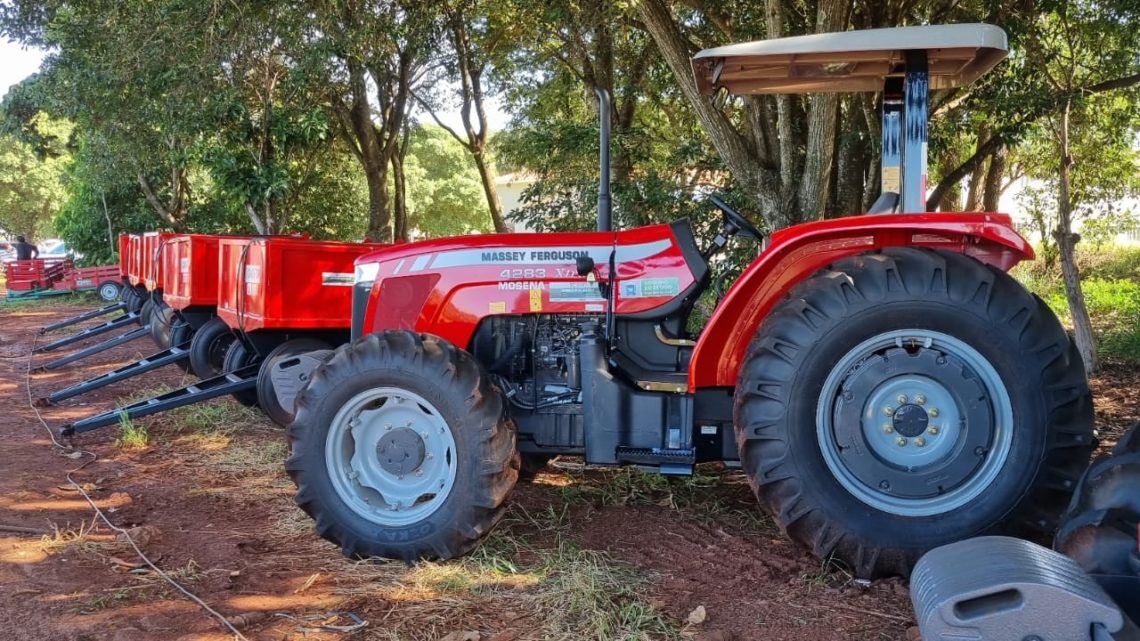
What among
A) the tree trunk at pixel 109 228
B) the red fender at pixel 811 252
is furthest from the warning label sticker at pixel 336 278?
the tree trunk at pixel 109 228

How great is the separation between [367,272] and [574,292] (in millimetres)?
1105

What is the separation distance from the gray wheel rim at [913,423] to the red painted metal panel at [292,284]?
14.6 feet

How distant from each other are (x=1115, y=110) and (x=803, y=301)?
956 centimetres

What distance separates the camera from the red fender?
11.4ft

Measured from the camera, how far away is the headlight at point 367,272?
4.65 m

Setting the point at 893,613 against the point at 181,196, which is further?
the point at 181,196

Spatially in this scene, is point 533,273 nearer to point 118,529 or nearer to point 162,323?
point 118,529

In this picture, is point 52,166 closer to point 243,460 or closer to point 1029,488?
point 243,460

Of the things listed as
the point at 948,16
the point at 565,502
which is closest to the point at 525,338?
the point at 565,502

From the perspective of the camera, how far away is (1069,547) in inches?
93.6

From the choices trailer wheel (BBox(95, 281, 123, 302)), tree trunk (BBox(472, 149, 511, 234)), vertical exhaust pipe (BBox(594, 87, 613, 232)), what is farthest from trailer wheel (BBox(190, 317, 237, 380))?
trailer wheel (BBox(95, 281, 123, 302))

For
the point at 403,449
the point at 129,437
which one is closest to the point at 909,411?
the point at 403,449

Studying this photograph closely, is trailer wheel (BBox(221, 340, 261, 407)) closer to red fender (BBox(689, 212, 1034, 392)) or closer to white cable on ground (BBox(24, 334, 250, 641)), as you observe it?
white cable on ground (BBox(24, 334, 250, 641))

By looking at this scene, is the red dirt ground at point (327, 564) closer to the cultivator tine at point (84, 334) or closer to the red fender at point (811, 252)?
the red fender at point (811, 252)
